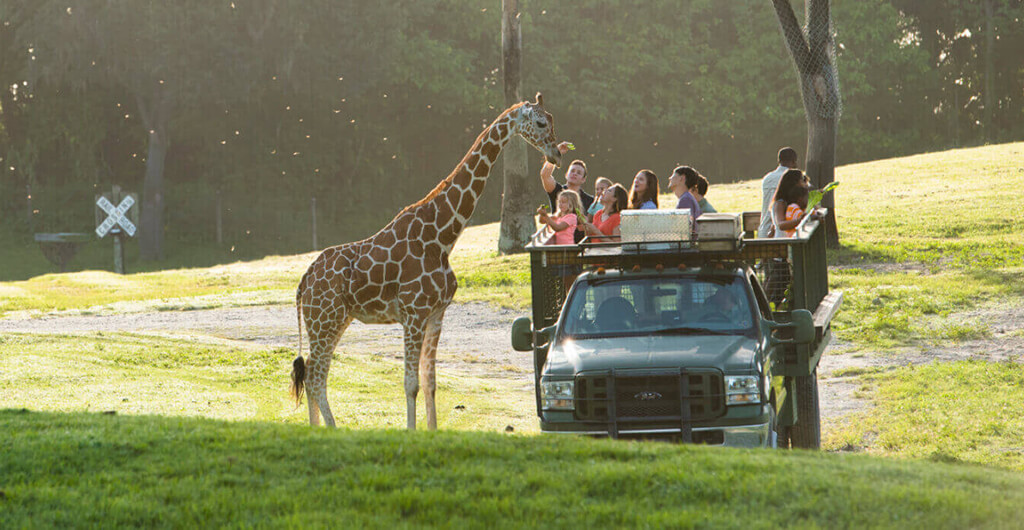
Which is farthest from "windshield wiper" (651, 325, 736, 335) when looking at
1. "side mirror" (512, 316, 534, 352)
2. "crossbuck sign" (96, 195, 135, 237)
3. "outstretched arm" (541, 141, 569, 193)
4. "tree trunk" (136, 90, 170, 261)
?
"tree trunk" (136, 90, 170, 261)

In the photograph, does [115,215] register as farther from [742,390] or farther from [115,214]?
[742,390]

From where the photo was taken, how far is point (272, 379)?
15.2 m

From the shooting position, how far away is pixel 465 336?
67.5ft

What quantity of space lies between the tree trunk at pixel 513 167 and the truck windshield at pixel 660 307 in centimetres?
2084

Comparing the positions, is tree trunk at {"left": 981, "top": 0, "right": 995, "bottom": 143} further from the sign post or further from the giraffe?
the giraffe

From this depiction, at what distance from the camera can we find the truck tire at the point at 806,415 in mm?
10508

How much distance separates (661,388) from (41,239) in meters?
36.8

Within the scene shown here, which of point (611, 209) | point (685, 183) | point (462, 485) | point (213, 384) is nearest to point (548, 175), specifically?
point (611, 209)

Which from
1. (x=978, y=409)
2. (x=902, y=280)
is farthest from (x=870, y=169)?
(x=978, y=409)

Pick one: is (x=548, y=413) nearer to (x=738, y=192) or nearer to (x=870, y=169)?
(x=738, y=192)

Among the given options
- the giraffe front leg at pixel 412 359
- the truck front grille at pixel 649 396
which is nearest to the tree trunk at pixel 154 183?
the giraffe front leg at pixel 412 359

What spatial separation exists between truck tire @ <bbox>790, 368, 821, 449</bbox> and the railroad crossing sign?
3142cm

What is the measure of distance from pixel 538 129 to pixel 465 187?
0.90m

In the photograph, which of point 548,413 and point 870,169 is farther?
point 870,169
